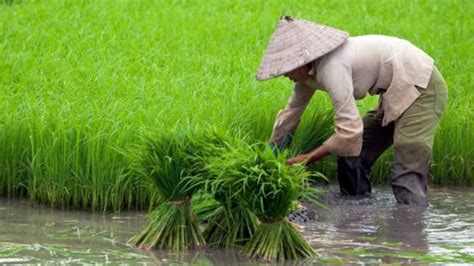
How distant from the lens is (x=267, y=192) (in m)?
5.41

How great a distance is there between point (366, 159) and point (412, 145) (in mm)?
518

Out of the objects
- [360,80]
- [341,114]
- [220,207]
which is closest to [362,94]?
[360,80]

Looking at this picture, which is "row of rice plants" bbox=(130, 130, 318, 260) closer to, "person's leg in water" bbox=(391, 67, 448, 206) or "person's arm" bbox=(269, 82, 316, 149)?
"person's arm" bbox=(269, 82, 316, 149)

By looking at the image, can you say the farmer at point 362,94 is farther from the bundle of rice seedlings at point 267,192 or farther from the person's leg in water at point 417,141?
the bundle of rice seedlings at point 267,192

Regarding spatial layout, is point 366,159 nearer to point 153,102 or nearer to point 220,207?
point 153,102

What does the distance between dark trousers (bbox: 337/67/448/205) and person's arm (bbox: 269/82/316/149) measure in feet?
1.61

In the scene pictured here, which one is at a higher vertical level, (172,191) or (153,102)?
(153,102)

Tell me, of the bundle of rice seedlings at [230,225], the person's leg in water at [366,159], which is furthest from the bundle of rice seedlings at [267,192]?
the person's leg in water at [366,159]

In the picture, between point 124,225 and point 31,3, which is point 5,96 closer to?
point 124,225

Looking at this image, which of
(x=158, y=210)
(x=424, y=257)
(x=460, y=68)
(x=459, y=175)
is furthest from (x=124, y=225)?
(x=460, y=68)

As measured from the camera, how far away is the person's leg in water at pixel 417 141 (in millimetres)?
6996

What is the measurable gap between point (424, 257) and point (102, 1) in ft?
24.6

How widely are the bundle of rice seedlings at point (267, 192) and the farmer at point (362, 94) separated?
97cm

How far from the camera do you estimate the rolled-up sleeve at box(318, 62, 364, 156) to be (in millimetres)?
6402
